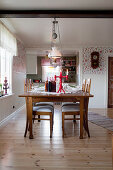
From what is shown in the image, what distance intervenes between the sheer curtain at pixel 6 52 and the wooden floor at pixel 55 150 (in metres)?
1.41

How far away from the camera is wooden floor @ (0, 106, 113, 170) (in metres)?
1.99

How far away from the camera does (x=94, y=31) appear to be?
4570mm

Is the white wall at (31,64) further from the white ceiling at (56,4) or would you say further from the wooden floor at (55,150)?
the white ceiling at (56,4)

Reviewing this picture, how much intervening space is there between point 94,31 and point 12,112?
3.13 m

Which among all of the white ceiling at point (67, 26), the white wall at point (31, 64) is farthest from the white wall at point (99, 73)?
the white wall at point (31, 64)

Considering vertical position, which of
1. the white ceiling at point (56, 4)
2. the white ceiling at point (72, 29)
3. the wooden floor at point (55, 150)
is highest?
the white ceiling at point (72, 29)

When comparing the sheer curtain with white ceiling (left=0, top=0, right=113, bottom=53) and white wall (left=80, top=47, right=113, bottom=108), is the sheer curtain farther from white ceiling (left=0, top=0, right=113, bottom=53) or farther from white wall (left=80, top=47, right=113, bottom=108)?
white wall (left=80, top=47, right=113, bottom=108)

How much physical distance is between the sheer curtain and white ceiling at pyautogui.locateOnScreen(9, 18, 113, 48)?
29 cm

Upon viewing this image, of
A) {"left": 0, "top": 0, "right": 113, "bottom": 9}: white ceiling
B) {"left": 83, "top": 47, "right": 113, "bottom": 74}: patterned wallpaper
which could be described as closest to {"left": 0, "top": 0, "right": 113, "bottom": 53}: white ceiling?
{"left": 0, "top": 0, "right": 113, "bottom": 9}: white ceiling

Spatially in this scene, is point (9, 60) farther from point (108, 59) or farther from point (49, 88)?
point (108, 59)

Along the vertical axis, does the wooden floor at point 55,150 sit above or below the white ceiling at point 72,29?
below

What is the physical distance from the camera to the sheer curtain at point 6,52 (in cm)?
362

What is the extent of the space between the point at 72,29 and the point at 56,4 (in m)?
1.58

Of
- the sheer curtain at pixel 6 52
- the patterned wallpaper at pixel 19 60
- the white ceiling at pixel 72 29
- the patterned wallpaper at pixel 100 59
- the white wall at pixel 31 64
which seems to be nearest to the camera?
the sheer curtain at pixel 6 52
